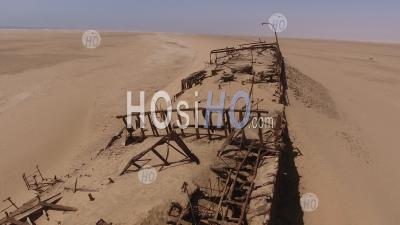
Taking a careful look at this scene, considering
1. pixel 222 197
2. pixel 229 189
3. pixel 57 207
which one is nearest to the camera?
pixel 222 197

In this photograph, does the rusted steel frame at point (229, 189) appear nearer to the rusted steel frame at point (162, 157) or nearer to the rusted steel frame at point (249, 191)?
the rusted steel frame at point (249, 191)

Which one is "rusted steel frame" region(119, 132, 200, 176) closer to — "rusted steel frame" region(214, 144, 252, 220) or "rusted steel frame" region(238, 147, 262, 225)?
"rusted steel frame" region(214, 144, 252, 220)

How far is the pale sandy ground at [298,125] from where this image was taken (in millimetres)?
14234

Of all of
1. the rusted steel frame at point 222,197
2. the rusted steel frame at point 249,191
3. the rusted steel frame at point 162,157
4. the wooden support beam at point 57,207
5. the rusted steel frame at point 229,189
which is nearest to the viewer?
the rusted steel frame at point 249,191

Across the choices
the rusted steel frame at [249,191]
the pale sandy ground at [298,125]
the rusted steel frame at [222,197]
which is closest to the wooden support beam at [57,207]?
the rusted steel frame at [222,197]

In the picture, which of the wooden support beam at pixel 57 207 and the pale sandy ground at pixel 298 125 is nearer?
the wooden support beam at pixel 57 207

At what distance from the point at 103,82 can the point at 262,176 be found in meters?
25.1

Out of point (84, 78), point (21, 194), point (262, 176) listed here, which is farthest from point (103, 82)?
point (262, 176)

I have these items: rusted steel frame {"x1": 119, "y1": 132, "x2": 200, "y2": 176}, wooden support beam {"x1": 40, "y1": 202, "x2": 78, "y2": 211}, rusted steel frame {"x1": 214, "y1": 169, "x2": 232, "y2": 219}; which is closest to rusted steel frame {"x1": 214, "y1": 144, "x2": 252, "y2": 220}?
rusted steel frame {"x1": 214, "y1": 169, "x2": 232, "y2": 219}

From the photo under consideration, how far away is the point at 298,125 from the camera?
1884 cm

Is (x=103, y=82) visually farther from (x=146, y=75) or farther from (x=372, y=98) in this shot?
(x=372, y=98)

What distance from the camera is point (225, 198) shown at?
10.5m

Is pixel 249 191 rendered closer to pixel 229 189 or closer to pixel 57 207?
pixel 229 189

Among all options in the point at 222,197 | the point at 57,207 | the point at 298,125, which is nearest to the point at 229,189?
the point at 222,197
